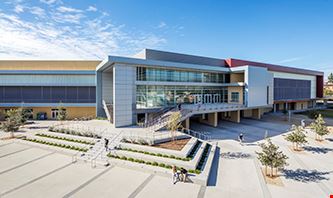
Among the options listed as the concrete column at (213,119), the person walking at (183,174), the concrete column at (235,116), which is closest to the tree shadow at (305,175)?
the person walking at (183,174)

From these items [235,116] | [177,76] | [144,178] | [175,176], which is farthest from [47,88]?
[235,116]

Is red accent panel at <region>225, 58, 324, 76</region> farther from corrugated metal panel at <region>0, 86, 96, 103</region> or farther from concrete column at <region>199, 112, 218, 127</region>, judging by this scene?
corrugated metal panel at <region>0, 86, 96, 103</region>

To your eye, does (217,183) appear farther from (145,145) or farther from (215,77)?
(215,77)

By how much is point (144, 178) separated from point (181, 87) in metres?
19.9

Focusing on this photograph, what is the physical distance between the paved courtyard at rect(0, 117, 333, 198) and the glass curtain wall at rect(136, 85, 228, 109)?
40.3ft

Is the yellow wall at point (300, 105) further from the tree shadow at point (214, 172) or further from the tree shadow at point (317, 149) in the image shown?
the tree shadow at point (214, 172)

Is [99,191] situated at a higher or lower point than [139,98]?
lower

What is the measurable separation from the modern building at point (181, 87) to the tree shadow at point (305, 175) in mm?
13691

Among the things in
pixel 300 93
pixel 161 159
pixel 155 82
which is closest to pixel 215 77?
pixel 155 82

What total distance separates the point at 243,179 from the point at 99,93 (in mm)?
27157

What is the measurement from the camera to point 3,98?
110 ft

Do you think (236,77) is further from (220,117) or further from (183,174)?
(183,174)

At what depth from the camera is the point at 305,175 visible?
541 inches

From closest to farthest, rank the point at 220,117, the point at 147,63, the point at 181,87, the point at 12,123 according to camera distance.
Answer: the point at 12,123 < the point at 147,63 < the point at 181,87 < the point at 220,117
